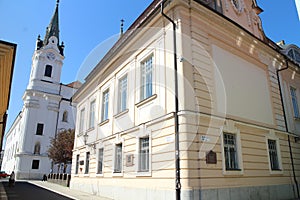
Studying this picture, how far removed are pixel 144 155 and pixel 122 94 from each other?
4.57m

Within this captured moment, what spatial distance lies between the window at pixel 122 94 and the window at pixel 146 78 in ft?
6.50

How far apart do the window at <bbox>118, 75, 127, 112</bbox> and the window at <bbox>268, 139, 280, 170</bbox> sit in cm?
810

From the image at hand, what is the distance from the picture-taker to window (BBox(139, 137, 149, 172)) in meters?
10.6

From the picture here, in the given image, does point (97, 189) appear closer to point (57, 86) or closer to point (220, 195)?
point (220, 195)

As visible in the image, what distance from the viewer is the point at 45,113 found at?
42.4 metres

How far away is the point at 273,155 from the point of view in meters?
12.2

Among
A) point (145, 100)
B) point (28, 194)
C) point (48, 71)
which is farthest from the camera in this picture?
point (48, 71)

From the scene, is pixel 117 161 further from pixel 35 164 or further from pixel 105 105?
pixel 35 164

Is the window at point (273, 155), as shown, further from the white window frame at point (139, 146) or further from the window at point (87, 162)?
the window at point (87, 162)

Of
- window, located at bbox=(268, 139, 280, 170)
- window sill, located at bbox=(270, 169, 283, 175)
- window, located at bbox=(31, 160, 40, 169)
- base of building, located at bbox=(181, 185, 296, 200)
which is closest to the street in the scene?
base of building, located at bbox=(181, 185, 296, 200)

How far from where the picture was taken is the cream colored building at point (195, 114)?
9.01 metres

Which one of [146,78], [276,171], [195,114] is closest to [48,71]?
[146,78]

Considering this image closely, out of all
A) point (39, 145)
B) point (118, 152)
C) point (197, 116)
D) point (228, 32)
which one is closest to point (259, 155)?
point (197, 116)

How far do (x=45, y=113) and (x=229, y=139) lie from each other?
39.3 m
